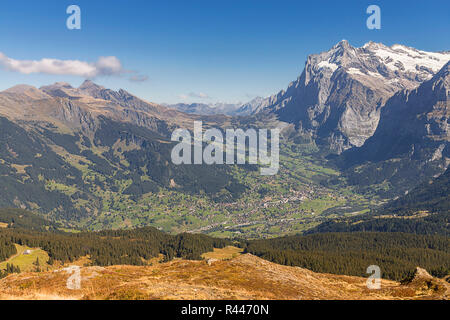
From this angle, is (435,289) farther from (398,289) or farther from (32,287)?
(32,287)

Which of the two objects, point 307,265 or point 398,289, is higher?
point 398,289
